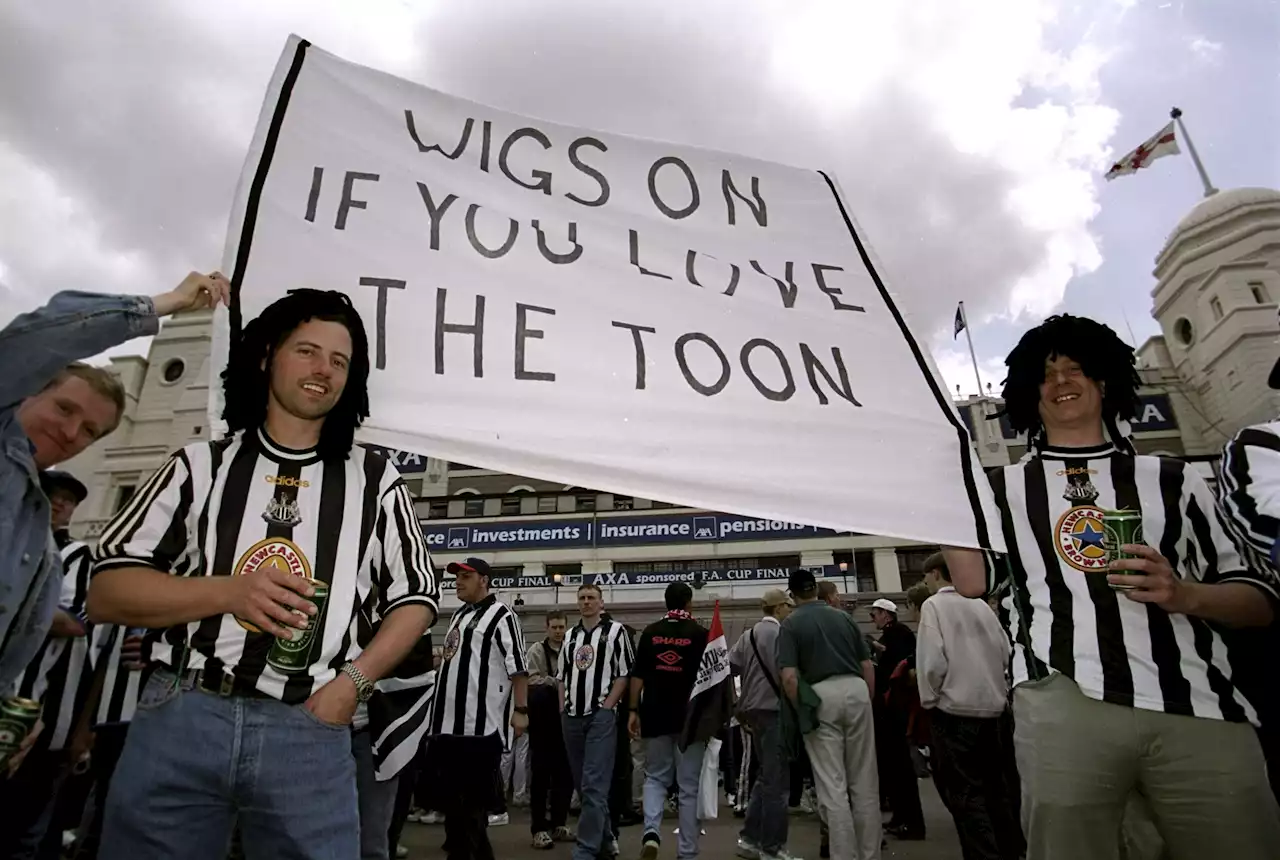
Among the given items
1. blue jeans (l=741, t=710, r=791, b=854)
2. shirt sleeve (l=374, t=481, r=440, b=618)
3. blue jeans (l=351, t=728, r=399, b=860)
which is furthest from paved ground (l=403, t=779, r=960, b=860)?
shirt sleeve (l=374, t=481, r=440, b=618)

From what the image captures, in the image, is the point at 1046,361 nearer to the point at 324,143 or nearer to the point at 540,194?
the point at 540,194

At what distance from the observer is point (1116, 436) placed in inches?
97.6

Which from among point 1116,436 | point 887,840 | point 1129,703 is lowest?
point 887,840

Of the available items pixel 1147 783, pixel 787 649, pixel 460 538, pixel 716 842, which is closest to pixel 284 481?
pixel 1147 783

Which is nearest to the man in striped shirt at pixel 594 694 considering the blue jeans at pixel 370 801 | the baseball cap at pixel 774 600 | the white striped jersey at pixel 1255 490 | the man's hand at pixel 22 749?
the baseball cap at pixel 774 600

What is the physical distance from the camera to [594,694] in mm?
6035

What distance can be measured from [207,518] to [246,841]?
0.73 meters

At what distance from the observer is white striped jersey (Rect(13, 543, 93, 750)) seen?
344 centimetres

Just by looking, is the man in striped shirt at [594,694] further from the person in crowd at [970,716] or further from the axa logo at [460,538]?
the axa logo at [460,538]

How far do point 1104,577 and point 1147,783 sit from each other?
54 centimetres

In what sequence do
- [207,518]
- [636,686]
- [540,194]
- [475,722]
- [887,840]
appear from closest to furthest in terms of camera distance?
[207,518] < [540,194] < [475,722] < [636,686] < [887,840]

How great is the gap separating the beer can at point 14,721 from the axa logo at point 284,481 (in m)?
0.64

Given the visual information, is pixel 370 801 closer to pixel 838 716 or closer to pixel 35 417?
pixel 35 417

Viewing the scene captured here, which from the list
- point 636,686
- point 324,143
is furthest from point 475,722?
point 324,143
